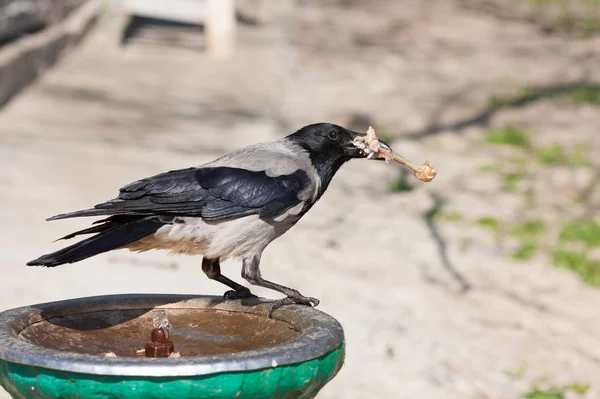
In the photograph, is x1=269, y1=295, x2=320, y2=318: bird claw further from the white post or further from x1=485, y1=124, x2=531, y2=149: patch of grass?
the white post

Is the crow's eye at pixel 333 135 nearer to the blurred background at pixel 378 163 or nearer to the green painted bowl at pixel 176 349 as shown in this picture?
the green painted bowl at pixel 176 349

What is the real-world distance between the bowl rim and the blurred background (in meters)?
1.82

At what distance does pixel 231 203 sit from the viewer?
3602 mm

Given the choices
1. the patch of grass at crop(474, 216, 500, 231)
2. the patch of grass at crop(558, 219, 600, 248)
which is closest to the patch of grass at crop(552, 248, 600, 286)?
the patch of grass at crop(558, 219, 600, 248)

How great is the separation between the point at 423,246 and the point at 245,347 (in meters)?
5.21

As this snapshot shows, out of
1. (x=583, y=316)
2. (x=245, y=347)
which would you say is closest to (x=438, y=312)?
(x=583, y=316)

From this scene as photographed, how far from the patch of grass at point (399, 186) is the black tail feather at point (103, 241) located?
21.9 ft

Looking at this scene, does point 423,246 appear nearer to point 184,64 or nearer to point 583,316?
point 583,316

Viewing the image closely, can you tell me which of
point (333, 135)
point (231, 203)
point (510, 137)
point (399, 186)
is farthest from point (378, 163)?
point (231, 203)

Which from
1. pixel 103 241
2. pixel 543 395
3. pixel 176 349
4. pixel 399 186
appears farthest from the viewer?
pixel 399 186

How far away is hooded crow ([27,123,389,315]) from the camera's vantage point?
3.46 metres

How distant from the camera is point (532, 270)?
318 inches

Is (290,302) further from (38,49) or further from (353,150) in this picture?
(38,49)

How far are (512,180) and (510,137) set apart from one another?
1.73 metres
